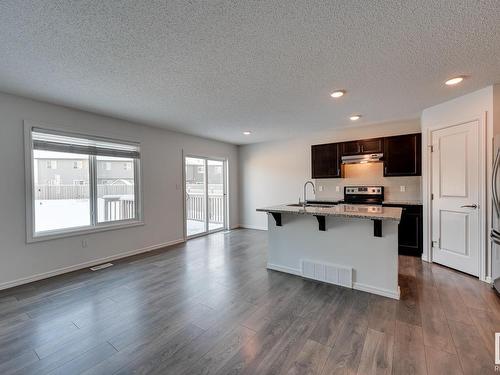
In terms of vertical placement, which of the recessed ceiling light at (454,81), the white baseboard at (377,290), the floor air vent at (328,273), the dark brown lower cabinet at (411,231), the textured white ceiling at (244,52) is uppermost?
the textured white ceiling at (244,52)

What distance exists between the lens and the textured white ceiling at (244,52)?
1589 millimetres

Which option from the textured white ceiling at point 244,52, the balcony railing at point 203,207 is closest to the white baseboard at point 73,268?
the balcony railing at point 203,207

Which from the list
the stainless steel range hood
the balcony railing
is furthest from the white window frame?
the stainless steel range hood

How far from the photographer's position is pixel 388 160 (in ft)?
14.5

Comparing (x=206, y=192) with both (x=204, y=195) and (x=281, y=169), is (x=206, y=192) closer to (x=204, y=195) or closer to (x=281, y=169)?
(x=204, y=195)

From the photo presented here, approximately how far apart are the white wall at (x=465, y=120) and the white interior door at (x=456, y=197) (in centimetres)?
8

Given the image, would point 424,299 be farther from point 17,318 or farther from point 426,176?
point 17,318

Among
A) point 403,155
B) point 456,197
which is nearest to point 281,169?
point 403,155

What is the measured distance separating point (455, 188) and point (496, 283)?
1258mm

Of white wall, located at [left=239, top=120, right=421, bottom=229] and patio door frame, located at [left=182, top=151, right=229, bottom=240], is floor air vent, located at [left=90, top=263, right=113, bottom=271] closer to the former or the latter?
patio door frame, located at [left=182, top=151, right=229, bottom=240]

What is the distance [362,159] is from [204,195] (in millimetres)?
3717

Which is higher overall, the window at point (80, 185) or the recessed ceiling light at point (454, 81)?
the recessed ceiling light at point (454, 81)

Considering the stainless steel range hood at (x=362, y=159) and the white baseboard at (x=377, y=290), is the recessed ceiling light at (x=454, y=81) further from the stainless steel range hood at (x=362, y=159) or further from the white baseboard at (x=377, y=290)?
the white baseboard at (x=377, y=290)

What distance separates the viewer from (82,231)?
3660mm
